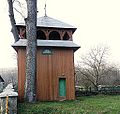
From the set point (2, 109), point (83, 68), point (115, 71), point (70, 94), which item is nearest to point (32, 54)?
point (70, 94)

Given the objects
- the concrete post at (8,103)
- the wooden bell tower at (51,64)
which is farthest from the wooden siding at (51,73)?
the concrete post at (8,103)

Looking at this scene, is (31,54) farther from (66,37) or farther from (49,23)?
(66,37)

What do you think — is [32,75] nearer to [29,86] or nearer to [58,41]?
[29,86]

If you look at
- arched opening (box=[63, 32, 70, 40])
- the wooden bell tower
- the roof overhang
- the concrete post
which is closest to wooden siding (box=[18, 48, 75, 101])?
the wooden bell tower

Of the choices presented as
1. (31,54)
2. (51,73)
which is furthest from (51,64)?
(31,54)

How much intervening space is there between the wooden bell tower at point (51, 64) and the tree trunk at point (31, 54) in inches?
85.3

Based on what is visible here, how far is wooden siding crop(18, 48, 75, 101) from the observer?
66.2ft

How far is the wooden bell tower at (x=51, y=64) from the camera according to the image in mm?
20234

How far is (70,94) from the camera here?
20859mm

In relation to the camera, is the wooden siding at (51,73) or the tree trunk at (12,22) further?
the tree trunk at (12,22)

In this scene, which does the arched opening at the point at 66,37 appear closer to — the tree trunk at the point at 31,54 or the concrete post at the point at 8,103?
the tree trunk at the point at 31,54

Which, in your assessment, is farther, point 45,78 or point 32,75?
point 45,78

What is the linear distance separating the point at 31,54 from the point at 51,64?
3.05 meters

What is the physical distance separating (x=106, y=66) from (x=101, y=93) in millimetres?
13347
